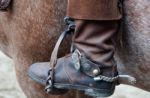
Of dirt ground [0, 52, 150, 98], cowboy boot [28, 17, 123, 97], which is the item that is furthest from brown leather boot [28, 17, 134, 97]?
dirt ground [0, 52, 150, 98]

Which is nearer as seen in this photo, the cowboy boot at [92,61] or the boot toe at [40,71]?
the cowboy boot at [92,61]

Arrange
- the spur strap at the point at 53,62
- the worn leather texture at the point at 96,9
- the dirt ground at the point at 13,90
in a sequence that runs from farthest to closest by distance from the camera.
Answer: the dirt ground at the point at 13,90 < the spur strap at the point at 53,62 < the worn leather texture at the point at 96,9

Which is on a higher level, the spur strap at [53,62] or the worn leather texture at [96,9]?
the worn leather texture at [96,9]

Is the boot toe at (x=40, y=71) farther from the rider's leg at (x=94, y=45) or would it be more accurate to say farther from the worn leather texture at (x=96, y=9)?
the worn leather texture at (x=96, y=9)

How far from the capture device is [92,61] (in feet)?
4.40

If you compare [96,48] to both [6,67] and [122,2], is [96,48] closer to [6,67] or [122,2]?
[122,2]

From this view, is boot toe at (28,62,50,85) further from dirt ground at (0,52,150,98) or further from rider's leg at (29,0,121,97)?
dirt ground at (0,52,150,98)

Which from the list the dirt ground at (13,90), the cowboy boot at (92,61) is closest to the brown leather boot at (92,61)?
the cowboy boot at (92,61)

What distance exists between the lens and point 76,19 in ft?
4.38

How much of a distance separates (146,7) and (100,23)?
16cm

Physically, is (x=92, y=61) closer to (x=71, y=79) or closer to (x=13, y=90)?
(x=71, y=79)

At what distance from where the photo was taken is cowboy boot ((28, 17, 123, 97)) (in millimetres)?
1321

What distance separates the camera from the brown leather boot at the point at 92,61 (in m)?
1.32

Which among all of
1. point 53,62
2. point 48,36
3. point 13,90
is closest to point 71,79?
point 53,62
